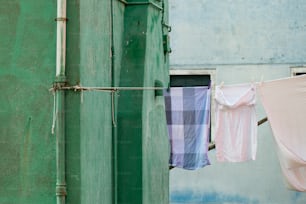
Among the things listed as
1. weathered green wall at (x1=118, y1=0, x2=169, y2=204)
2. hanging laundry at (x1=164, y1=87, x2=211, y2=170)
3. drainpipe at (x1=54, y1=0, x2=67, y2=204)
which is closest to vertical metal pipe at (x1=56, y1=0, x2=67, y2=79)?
drainpipe at (x1=54, y1=0, x2=67, y2=204)

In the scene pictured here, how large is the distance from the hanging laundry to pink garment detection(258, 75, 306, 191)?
30.8 inches

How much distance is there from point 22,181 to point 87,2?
1753 millimetres

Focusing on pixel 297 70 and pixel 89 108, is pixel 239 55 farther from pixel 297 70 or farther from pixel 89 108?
pixel 89 108

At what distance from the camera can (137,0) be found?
9305mm

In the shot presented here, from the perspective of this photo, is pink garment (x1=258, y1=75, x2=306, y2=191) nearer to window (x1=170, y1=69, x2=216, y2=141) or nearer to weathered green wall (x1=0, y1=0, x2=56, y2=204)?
weathered green wall (x1=0, y1=0, x2=56, y2=204)

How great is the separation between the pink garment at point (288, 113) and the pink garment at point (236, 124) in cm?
24

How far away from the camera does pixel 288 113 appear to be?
9969mm

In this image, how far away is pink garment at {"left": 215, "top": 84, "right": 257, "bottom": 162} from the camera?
10.2m

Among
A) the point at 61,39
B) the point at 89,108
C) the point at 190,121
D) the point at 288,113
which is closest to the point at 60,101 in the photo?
the point at 89,108

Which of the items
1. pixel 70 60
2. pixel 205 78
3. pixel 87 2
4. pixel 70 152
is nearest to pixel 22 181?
pixel 70 152

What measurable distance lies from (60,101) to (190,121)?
2941mm

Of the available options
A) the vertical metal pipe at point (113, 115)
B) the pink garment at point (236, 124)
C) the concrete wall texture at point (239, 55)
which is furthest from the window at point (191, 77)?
the vertical metal pipe at point (113, 115)

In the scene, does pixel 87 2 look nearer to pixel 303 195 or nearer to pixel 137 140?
pixel 137 140

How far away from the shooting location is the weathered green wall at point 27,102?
7.92m
